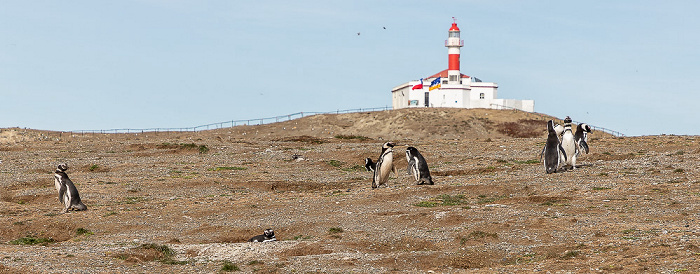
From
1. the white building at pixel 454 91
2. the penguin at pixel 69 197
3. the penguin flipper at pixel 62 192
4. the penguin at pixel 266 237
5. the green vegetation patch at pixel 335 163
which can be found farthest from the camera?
the white building at pixel 454 91

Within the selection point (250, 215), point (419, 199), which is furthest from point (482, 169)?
point (250, 215)

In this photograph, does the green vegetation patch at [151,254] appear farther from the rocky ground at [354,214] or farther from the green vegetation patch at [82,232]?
the green vegetation patch at [82,232]

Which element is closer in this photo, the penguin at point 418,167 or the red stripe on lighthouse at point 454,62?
the penguin at point 418,167

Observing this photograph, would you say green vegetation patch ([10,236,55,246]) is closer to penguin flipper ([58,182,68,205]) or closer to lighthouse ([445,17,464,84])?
penguin flipper ([58,182,68,205])

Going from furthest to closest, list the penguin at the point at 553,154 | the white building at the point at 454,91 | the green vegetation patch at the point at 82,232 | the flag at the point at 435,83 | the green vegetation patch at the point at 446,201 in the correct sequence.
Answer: the flag at the point at 435,83, the white building at the point at 454,91, the penguin at the point at 553,154, the green vegetation patch at the point at 446,201, the green vegetation patch at the point at 82,232

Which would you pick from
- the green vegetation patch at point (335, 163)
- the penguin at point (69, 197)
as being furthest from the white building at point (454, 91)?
the penguin at point (69, 197)

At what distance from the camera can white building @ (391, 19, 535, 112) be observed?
315 feet

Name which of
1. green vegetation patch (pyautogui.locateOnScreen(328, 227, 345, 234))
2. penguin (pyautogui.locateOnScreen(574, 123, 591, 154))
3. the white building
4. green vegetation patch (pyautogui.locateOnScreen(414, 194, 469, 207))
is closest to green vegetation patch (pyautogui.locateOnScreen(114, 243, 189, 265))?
green vegetation patch (pyautogui.locateOnScreen(328, 227, 345, 234))

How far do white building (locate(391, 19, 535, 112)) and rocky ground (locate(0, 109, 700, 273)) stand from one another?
50.7 meters

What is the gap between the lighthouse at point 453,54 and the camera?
318ft

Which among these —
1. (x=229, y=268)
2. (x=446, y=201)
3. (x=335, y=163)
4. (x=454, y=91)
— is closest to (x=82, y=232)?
(x=229, y=268)

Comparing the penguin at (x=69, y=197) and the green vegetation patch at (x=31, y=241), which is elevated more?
the penguin at (x=69, y=197)

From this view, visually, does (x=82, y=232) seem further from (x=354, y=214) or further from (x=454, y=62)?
(x=454, y=62)

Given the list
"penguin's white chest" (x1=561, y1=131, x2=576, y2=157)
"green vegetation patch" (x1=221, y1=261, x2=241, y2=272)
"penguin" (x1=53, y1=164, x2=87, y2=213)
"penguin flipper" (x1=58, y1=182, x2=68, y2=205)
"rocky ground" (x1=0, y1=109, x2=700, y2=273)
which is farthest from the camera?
"penguin's white chest" (x1=561, y1=131, x2=576, y2=157)
